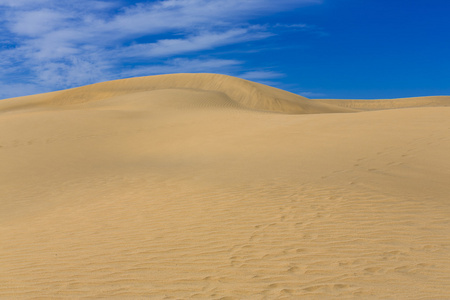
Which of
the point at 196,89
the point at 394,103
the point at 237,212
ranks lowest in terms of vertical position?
the point at 237,212

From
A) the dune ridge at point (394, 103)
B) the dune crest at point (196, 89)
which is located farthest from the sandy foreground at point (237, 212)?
the dune ridge at point (394, 103)

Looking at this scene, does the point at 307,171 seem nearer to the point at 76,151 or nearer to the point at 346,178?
the point at 346,178

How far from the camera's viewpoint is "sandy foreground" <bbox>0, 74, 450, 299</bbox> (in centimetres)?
480

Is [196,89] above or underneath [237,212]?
above

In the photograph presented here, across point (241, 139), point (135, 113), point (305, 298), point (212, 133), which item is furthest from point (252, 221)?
point (135, 113)

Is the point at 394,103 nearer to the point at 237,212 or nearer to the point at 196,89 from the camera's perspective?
the point at 196,89

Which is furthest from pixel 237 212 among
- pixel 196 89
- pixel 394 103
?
pixel 394 103

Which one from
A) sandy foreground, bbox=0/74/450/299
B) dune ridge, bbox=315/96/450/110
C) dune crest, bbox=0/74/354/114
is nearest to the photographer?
sandy foreground, bbox=0/74/450/299

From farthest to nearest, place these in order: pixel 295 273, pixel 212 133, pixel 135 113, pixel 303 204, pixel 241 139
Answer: pixel 135 113, pixel 212 133, pixel 241 139, pixel 303 204, pixel 295 273

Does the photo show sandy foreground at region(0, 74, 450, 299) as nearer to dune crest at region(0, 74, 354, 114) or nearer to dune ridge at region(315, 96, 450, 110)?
dune crest at region(0, 74, 354, 114)

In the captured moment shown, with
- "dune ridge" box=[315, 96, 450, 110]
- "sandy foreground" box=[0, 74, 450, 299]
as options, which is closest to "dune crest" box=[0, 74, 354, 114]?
"sandy foreground" box=[0, 74, 450, 299]

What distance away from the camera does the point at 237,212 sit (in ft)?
23.7

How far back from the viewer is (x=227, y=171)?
414 inches

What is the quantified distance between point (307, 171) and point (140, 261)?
5.61 meters
